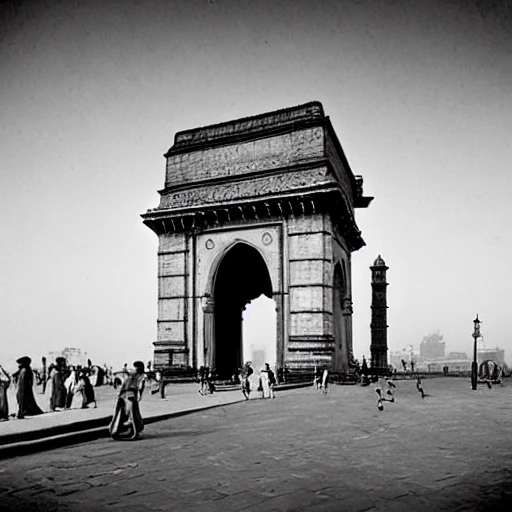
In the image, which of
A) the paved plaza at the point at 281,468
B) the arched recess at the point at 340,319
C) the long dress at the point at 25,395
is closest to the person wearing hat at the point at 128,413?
the paved plaza at the point at 281,468

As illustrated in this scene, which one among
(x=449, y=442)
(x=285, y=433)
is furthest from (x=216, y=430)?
(x=449, y=442)

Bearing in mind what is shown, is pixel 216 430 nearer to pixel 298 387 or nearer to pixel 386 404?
pixel 386 404

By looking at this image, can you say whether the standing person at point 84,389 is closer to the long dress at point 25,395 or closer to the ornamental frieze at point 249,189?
the long dress at point 25,395

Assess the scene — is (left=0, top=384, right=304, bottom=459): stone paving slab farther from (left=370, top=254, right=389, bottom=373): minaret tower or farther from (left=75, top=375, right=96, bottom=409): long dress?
(left=370, top=254, right=389, bottom=373): minaret tower

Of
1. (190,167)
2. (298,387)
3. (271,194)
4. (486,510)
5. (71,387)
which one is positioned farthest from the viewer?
(190,167)

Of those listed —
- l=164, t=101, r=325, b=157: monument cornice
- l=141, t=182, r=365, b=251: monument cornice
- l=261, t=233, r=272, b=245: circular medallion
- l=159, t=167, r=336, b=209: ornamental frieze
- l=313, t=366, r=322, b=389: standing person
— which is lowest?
l=313, t=366, r=322, b=389: standing person

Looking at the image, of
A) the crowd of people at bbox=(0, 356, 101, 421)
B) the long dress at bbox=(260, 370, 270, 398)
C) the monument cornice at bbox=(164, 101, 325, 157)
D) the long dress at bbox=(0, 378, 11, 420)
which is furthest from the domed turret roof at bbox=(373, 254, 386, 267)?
the long dress at bbox=(0, 378, 11, 420)
